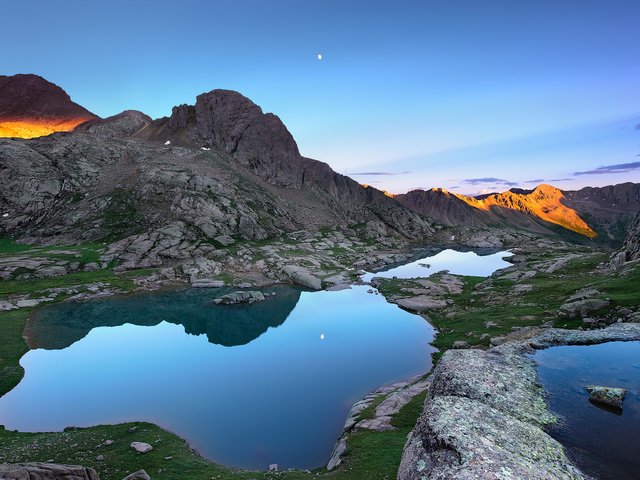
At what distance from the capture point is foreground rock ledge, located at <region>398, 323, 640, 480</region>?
1484cm

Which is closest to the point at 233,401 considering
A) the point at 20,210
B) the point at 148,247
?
the point at 148,247

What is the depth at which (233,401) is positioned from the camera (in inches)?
1512

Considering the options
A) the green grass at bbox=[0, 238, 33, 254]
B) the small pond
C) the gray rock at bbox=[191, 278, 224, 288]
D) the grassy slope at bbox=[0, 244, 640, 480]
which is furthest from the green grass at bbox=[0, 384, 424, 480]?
the green grass at bbox=[0, 238, 33, 254]

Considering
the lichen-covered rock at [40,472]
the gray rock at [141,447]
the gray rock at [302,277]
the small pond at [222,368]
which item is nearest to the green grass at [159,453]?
the gray rock at [141,447]

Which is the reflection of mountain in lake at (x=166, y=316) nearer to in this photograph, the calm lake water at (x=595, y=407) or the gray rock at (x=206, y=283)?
the gray rock at (x=206, y=283)

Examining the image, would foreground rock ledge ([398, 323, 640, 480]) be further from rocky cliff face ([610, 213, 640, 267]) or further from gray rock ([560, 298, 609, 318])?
rocky cliff face ([610, 213, 640, 267])

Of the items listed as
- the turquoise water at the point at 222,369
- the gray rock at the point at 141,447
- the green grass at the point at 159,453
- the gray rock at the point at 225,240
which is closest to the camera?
the green grass at the point at 159,453

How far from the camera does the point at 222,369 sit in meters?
47.5

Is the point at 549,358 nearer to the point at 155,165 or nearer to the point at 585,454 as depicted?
the point at 585,454

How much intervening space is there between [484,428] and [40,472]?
22270 millimetres

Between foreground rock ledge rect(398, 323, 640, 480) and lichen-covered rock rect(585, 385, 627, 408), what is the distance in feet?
9.87

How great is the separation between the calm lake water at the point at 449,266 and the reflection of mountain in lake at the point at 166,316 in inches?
1699

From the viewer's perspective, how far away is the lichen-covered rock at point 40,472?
1515cm

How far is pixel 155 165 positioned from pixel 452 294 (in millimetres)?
143045
